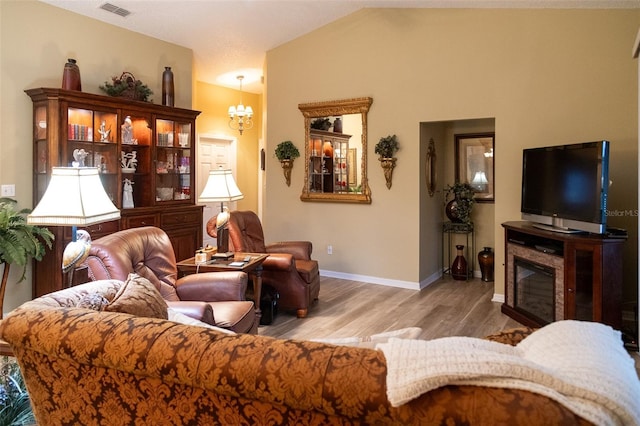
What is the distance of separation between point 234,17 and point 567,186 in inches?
159

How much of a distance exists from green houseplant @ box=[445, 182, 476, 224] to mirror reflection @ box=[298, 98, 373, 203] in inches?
47.1

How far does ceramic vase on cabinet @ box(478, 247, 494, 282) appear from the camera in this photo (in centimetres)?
567

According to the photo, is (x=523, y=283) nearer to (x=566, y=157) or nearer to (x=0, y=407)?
(x=566, y=157)

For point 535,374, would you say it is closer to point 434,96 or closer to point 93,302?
point 93,302

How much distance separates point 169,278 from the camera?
299 centimetres

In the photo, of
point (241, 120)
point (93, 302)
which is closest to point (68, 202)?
point (93, 302)

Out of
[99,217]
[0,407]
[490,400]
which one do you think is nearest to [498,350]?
[490,400]

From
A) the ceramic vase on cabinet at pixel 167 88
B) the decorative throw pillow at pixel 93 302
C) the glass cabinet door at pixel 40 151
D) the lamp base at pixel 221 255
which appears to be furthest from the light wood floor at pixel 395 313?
the ceramic vase on cabinet at pixel 167 88

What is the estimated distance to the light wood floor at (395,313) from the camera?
3.87 metres

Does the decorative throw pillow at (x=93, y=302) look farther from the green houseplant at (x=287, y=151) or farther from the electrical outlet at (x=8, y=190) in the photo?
the green houseplant at (x=287, y=151)

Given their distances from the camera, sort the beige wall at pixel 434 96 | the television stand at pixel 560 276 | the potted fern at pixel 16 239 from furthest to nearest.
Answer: the beige wall at pixel 434 96
the potted fern at pixel 16 239
the television stand at pixel 560 276

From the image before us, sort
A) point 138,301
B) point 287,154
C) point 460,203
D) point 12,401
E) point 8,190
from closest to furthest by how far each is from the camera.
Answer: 1. point 138,301
2. point 12,401
3. point 8,190
4. point 460,203
5. point 287,154

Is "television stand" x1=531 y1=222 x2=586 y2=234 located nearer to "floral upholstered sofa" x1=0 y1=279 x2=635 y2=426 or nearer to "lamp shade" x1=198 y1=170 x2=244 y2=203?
"lamp shade" x1=198 y1=170 x2=244 y2=203

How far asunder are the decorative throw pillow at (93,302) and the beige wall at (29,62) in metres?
3.17
